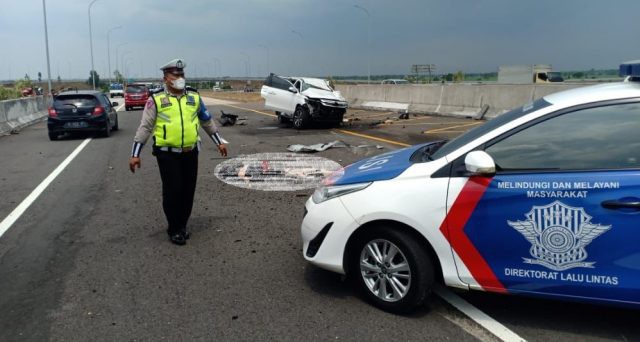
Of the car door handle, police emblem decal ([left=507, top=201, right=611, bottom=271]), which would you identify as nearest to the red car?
police emblem decal ([left=507, top=201, right=611, bottom=271])

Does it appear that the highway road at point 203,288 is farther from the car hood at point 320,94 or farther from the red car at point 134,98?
the red car at point 134,98

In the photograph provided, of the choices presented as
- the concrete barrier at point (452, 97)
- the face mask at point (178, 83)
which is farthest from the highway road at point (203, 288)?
the concrete barrier at point (452, 97)

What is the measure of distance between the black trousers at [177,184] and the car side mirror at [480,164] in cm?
316

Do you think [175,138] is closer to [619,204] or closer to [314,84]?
[619,204]

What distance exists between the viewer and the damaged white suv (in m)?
17.6

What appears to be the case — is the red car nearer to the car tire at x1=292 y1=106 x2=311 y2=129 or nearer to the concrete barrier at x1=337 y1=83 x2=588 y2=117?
the concrete barrier at x1=337 y1=83 x2=588 y2=117

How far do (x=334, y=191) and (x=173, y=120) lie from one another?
7.07 ft

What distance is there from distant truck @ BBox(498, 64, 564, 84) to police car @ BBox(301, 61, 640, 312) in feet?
118

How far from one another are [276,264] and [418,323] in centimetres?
165

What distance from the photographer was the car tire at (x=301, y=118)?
1761 cm

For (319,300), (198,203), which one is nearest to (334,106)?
(198,203)

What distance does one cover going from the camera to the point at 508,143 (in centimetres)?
362

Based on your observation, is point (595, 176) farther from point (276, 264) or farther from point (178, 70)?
point (178, 70)

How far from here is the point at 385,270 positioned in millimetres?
3932
